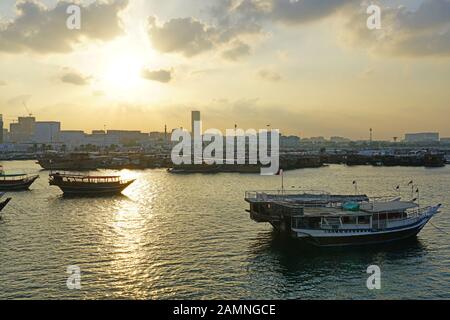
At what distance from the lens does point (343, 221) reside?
68.1 ft

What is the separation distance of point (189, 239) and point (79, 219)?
10.1 meters

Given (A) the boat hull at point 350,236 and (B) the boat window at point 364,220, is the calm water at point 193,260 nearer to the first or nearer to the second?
(A) the boat hull at point 350,236

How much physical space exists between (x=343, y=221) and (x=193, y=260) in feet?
25.0

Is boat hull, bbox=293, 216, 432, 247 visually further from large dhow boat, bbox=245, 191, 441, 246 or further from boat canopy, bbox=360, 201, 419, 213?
boat canopy, bbox=360, 201, 419, 213

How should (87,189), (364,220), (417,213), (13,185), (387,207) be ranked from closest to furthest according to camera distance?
(364,220) → (387,207) → (417,213) → (87,189) → (13,185)

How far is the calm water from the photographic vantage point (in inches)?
585

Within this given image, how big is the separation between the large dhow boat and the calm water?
0.60m

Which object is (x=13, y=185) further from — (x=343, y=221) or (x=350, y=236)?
(x=350, y=236)

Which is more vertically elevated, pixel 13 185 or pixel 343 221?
pixel 13 185

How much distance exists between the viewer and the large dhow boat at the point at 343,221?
2031 centimetres

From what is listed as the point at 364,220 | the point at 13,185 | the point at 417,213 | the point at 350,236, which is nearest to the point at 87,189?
the point at 13,185
